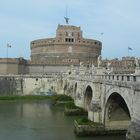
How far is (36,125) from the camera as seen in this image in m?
25.2

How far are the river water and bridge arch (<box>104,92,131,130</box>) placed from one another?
152 centimetres

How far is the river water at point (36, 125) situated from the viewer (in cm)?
2111

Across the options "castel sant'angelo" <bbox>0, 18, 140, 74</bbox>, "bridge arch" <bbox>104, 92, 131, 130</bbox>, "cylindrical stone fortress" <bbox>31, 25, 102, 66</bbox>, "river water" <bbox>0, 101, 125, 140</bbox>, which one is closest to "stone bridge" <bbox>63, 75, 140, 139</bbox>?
"bridge arch" <bbox>104, 92, 131, 130</bbox>

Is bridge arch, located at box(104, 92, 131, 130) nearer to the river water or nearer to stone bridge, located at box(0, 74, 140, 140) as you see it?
stone bridge, located at box(0, 74, 140, 140)

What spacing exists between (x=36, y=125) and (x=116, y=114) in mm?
6404

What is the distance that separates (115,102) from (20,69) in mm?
37782

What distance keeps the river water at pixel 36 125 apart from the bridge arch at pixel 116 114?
1519mm

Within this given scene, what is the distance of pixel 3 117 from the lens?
29.2m

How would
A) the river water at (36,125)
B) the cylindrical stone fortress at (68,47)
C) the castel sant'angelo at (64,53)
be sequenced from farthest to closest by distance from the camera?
the cylindrical stone fortress at (68,47)
the castel sant'angelo at (64,53)
the river water at (36,125)

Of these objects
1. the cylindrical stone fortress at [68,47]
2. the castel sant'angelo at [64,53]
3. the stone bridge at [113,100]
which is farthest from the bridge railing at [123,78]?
the cylindrical stone fortress at [68,47]

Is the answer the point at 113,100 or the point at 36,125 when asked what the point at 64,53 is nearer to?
the point at 36,125

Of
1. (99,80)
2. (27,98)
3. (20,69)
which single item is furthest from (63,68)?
(99,80)

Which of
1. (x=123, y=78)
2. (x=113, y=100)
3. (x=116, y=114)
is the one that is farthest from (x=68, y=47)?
(x=123, y=78)

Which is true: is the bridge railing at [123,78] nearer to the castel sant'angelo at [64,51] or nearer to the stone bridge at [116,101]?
the stone bridge at [116,101]
